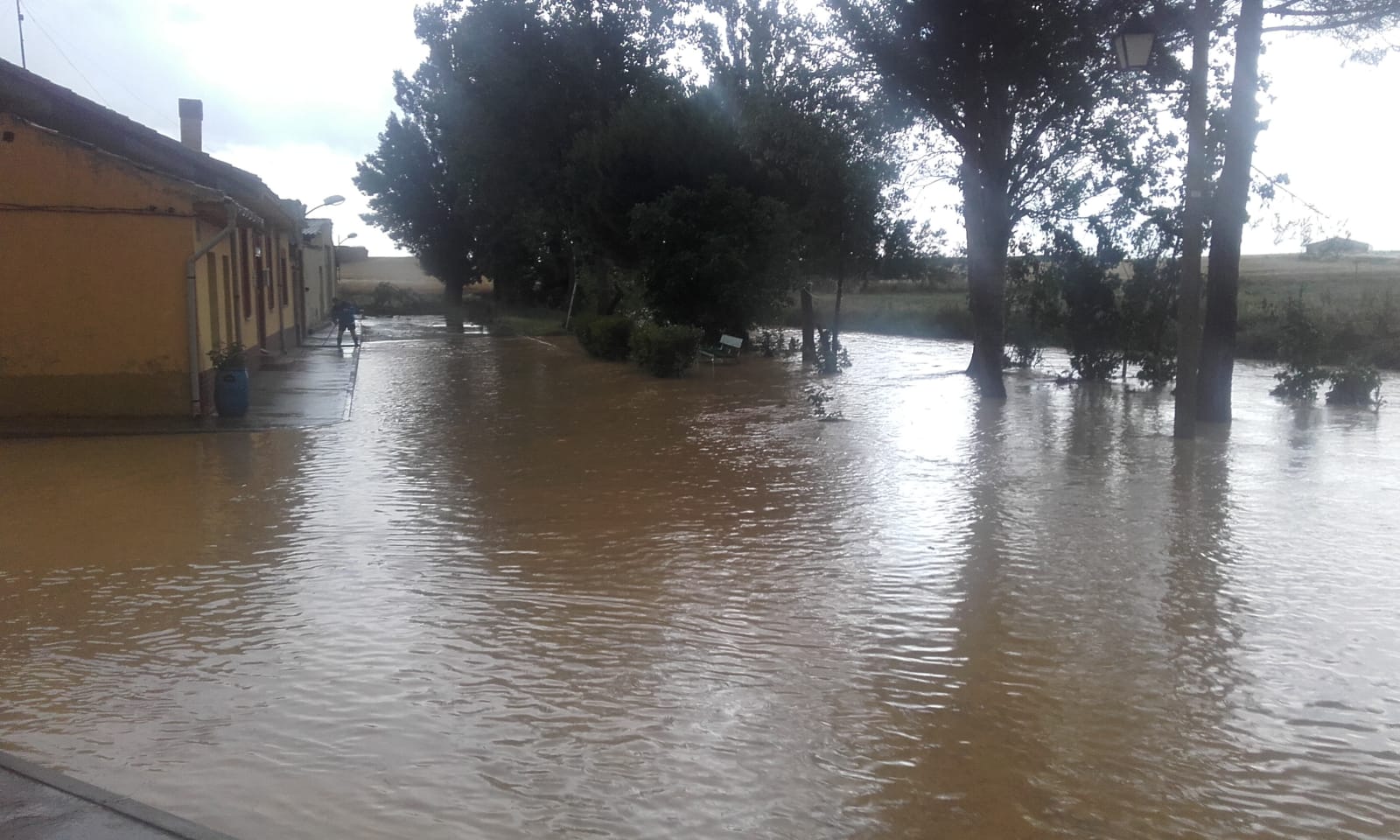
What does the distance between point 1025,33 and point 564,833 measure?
50.6 feet

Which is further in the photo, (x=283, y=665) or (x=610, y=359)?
(x=610, y=359)

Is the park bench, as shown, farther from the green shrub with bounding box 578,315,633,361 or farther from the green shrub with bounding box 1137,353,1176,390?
the green shrub with bounding box 1137,353,1176,390

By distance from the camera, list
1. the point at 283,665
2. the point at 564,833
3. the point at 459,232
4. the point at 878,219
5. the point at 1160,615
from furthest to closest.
Answer: 1. the point at 459,232
2. the point at 878,219
3. the point at 1160,615
4. the point at 283,665
5. the point at 564,833

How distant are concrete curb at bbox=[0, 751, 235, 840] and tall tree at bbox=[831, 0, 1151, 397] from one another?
15124mm

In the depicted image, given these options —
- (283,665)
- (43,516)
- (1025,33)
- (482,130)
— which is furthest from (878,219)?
(283,665)

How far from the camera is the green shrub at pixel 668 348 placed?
76.8 ft

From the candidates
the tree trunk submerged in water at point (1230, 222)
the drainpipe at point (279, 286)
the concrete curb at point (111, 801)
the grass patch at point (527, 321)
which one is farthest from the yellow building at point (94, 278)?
the grass patch at point (527, 321)

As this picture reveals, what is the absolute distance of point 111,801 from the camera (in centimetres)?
428

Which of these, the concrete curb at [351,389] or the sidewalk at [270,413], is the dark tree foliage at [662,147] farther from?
the sidewalk at [270,413]

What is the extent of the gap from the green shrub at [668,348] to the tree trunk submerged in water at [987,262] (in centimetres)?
576

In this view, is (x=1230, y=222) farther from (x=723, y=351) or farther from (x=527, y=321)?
(x=527, y=321)

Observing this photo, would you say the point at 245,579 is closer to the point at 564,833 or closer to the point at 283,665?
the point at 283,665

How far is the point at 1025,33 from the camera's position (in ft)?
55.9

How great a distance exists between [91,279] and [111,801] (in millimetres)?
12691
